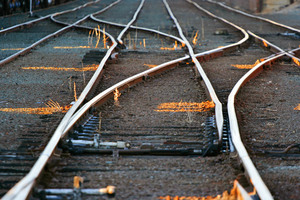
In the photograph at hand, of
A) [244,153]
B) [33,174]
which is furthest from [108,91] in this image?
[33,174]

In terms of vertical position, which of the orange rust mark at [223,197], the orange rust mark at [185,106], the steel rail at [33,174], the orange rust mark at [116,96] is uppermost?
the steel rail at [33,174]

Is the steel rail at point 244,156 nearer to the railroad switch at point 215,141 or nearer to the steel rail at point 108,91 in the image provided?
the railroad switch at point 215,141

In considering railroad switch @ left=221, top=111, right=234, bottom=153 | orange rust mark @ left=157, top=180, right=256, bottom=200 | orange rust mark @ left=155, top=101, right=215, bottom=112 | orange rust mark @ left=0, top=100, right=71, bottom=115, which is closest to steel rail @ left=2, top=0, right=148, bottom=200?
orange rust mark @ left=0, top=100, right=71, bottom=115

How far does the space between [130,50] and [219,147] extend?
258 inches

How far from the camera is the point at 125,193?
3.46 meters

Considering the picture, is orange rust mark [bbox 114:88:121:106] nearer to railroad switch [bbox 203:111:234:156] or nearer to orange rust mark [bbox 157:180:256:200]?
railroad switch [bbox 203:111:234:156]

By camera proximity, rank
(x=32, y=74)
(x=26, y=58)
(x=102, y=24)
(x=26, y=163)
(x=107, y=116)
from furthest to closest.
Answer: (x=102, y=24) < (x=26, y=58) < (x=32, y=74) < (x=107, y=116) < (x=26, y=163)

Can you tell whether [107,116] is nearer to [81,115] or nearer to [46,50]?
[81,115]

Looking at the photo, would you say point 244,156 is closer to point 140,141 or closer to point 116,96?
point 140,141

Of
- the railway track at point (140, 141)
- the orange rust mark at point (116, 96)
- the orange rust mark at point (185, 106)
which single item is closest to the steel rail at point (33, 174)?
the railway track at point (140, 141)

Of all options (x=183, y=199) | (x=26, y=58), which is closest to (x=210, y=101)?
(x=183, y=199)

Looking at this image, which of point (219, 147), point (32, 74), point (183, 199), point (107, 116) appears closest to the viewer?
point (183, 199)

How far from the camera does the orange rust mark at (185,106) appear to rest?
5.76 m

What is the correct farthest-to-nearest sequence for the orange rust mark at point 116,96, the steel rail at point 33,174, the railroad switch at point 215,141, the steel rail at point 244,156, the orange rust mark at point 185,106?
the orange rust mark at point 116,96 < the orange rust mark at point 185,106 < the railroad switch at point 215,141 < the steel rail at point 244,156 < the steel rail at point 33,174
